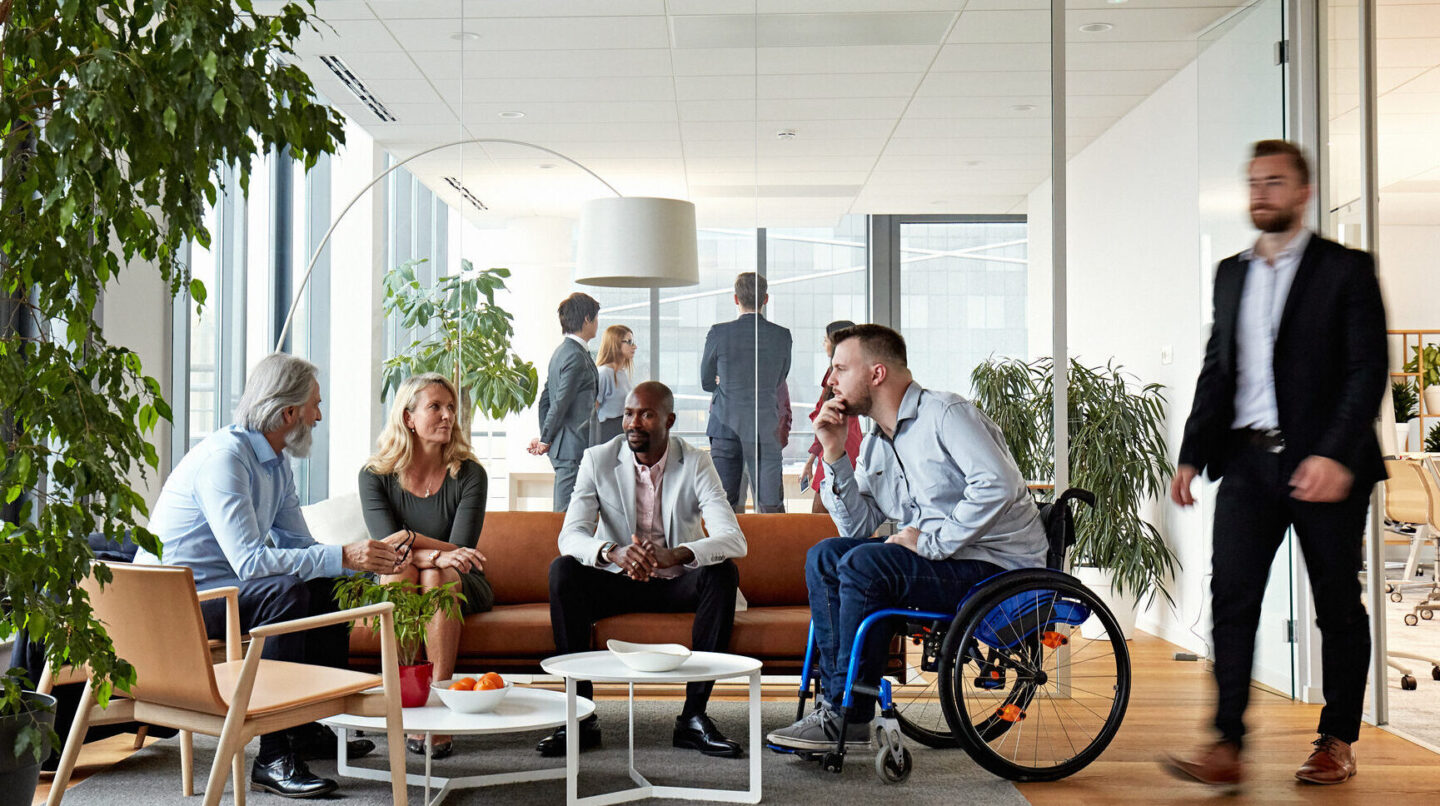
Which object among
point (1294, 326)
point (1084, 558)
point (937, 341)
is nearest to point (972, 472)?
point (1294, 326)

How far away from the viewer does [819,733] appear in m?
3.31

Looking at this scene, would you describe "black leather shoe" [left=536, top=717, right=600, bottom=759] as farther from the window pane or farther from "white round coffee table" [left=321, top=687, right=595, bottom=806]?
the window pane

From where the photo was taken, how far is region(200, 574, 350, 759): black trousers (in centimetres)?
321

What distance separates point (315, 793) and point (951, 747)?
188 cm

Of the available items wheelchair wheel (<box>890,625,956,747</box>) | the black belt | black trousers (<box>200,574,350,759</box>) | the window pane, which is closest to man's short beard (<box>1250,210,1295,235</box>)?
the black belt

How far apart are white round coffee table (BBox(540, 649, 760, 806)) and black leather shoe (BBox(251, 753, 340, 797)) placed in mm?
645

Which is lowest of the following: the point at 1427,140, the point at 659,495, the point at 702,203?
the point at 659,495

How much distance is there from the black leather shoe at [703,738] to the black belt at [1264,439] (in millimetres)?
1669

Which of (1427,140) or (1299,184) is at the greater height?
(1427,140)

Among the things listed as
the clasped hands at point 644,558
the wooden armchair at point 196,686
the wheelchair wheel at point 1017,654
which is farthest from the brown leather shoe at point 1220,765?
the wooden armchair at point 196,686

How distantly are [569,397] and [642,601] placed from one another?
1.10 metres

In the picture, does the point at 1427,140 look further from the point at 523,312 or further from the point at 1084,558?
the point at 523,312

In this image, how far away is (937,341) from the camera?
4734 millimetres

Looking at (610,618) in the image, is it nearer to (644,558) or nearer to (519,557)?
(644,558)
